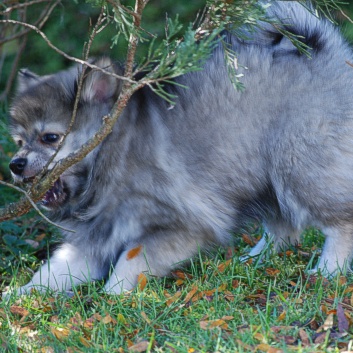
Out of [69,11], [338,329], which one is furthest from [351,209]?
[69,11]

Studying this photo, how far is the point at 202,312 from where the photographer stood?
318 centimetres

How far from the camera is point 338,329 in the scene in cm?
289

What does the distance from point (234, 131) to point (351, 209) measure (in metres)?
0.73

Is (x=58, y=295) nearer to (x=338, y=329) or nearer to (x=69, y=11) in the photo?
(x=338, y=329)

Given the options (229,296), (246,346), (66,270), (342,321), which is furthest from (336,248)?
(66,270)

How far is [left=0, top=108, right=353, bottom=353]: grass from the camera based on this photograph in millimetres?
2805

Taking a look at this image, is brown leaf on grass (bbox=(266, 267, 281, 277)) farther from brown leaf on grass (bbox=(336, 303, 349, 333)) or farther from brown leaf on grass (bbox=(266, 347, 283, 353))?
brown leaf on grass (bbox=(266, 347, 283, 353))

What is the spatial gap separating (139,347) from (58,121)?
1.34m

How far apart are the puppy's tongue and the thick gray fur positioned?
31mm

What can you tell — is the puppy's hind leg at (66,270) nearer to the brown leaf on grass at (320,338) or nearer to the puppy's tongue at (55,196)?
the puppy's tongue at (55,196)

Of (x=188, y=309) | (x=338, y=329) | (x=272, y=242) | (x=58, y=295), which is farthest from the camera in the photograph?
(x=272, y=242)

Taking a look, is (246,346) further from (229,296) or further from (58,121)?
(58,121)

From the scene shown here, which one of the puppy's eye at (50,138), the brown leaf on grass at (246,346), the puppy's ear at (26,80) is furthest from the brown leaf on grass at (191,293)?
the puppy's ear at (26,80)

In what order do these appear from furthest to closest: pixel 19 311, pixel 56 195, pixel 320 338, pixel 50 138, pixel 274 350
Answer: pixel 56 195, pixel 50 138, pixel 19 311, pixel 320 338, pixel 274 350
